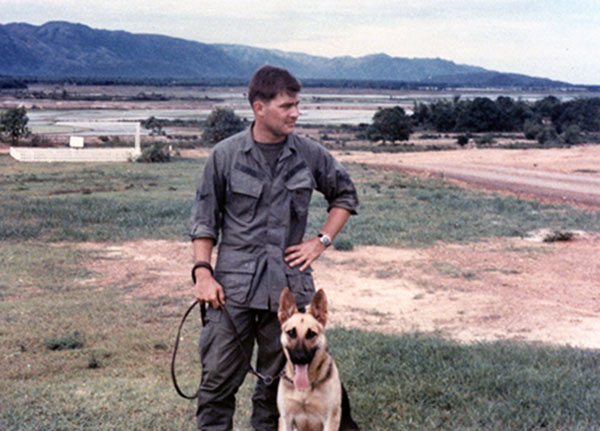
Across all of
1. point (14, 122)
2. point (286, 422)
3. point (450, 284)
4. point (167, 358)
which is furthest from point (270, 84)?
point (14, 122)

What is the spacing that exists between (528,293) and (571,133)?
106 feet

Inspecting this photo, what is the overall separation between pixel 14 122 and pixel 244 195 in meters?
39.5

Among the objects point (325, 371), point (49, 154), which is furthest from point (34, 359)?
point (49, 154)

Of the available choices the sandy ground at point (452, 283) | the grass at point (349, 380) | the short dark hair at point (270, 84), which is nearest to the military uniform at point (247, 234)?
the short dark hair at point (270, 84)

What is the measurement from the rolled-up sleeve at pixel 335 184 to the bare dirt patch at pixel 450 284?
4.02 m

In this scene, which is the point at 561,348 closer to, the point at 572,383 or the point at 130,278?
the point at 572,383

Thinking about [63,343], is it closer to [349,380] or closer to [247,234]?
[349,380]

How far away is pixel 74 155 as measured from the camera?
106ft

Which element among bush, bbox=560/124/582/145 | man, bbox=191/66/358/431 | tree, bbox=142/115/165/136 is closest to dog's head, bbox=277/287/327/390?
man, bbox=191/66/358/431

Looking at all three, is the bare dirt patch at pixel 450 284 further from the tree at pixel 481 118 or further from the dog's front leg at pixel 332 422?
the tree at pixel 481 118

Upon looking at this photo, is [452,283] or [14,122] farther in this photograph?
[14,122]

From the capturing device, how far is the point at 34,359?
286 inches

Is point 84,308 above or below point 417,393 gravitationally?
below

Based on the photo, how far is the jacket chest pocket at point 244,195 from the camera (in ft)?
12.9
